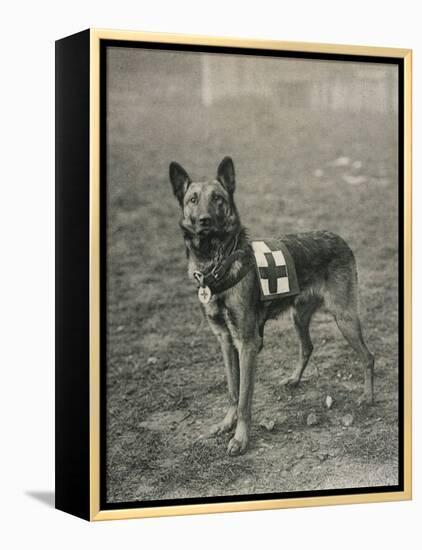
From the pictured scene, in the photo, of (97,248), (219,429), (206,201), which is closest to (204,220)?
(206,201)

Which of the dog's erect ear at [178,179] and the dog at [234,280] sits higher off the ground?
the dog's erect ear at [178,179]

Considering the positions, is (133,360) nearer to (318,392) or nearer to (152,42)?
(318,392)

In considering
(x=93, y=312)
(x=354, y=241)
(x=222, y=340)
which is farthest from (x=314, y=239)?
(x=93, y=312)

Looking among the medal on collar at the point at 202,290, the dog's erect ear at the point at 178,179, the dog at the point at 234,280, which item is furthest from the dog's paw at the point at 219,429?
the dog's erect ear at the point at 178,179

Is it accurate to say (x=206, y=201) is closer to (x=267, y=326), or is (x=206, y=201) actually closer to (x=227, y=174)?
(x=227, y=174)

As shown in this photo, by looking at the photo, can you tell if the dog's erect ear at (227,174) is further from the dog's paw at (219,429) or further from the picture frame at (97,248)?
the dog's paw at (219,429)

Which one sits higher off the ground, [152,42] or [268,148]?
[152,42]
